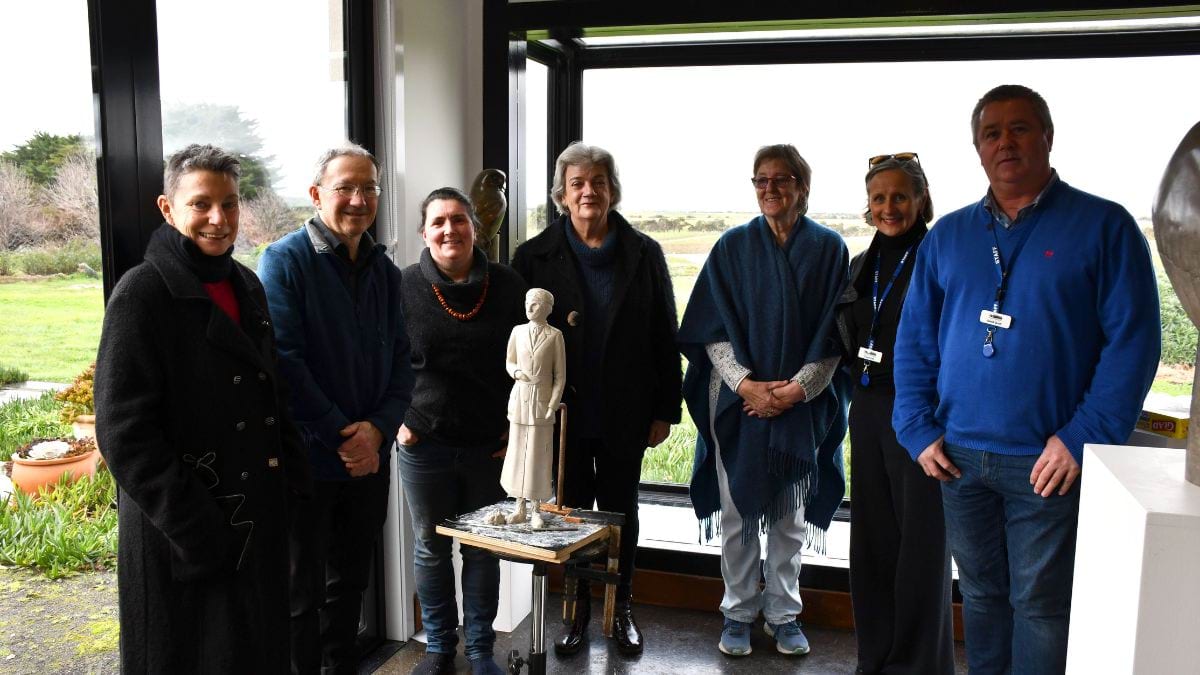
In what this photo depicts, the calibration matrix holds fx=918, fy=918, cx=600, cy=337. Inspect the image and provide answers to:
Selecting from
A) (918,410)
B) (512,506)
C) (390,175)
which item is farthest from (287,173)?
(918,410)

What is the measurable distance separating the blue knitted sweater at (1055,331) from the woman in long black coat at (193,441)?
5.23 feet

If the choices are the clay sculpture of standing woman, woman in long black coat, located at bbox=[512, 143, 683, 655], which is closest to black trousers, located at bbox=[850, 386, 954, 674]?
woman in long black coat, located at bbox=[512, 143, 683, 655]

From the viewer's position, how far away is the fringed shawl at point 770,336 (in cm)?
293

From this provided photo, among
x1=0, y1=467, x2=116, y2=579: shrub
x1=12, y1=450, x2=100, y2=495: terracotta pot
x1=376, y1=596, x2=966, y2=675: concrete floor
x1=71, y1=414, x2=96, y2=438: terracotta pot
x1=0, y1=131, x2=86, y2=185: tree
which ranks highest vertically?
x1=0, y1=131, x2=86, y2=185: tree

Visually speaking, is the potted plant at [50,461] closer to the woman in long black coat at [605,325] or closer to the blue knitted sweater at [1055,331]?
the woman in long black coat at [605,325]

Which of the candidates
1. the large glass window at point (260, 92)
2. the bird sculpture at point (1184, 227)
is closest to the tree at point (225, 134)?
the large glass window at point (260, 92)

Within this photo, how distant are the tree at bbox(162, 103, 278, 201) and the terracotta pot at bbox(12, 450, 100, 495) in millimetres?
730

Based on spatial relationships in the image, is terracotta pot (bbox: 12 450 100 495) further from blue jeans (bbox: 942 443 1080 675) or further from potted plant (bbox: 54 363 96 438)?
blue jeans (bbox: 942 443 1080 675)

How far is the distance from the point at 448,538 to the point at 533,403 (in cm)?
77

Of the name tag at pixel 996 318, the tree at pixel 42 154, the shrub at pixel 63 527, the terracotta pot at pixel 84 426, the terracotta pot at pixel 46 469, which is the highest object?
the tree at pixel 42 154

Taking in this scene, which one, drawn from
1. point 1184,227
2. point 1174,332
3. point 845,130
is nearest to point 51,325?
point 1184,227

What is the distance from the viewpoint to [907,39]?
3506 mm

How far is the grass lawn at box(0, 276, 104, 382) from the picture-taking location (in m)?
1.85

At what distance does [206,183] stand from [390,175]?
1220 millimetres
